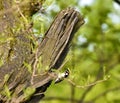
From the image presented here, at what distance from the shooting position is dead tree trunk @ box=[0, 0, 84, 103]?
2931 mm

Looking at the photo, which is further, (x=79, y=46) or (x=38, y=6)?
(x=79, y=46)

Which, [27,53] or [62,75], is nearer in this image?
[62,75]

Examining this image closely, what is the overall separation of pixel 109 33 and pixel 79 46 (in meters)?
0.50

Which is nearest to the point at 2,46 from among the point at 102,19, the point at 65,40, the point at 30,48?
the point at 30,48

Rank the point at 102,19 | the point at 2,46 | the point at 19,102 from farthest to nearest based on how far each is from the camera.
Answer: the point at 102,19 → the point at 2,46 → the point at 19,102

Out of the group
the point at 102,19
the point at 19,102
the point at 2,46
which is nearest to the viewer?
the point at 19,102

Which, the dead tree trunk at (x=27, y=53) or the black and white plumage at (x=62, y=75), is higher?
the dead tree trunk at (x=27, y=53)

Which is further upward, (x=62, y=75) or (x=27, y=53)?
(x=27, y=53)

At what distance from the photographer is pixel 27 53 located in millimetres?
3131

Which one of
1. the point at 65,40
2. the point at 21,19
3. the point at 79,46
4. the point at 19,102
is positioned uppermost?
the point at 21,19

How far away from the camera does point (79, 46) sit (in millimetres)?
7633

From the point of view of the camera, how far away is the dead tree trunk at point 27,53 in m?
2.93

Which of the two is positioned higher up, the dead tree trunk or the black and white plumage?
the dead tree trunk

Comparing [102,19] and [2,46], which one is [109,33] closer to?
[102,19]
